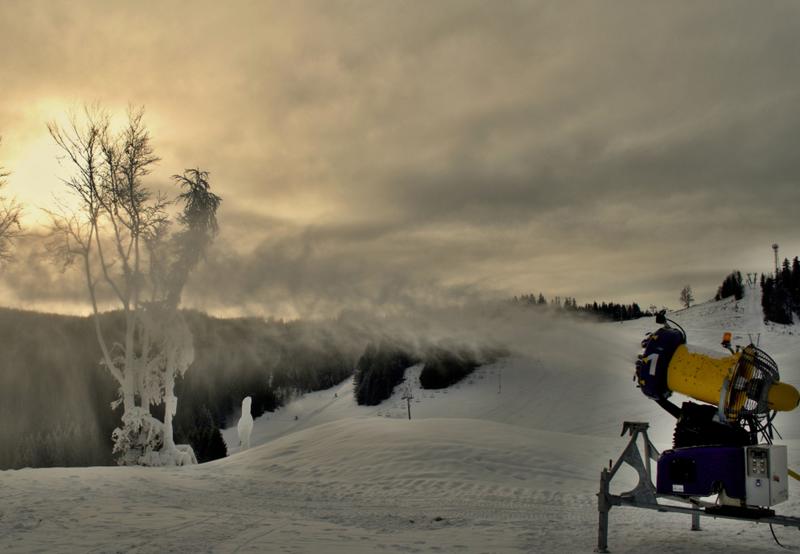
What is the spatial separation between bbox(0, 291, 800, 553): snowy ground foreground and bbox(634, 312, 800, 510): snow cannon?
1096 millimetres

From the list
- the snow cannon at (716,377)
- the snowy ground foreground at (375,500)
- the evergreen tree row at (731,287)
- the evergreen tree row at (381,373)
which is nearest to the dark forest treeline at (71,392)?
the evergreen tree row at (381,373)

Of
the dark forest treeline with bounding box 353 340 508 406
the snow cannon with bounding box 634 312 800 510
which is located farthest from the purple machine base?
the dark forest treeline with bounding box 353 340 508 406

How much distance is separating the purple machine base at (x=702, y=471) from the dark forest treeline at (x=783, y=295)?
4301 inches

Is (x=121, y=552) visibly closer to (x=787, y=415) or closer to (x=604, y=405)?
(x=787, y=415)

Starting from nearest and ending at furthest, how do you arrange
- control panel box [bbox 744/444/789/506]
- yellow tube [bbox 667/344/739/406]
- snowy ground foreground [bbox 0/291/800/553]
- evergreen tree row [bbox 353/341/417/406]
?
1. control panel box [bbox 744/444/789/506]
2. yellow tube [bbox 667/344/739/406]
3. snowy ground foreground [bbox 0/291/800/553]
4. evergreen tree row [bbox 353/341/417/406]

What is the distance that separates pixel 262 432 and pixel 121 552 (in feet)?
313

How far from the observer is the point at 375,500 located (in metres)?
14.5

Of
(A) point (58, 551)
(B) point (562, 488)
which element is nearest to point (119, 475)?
(A) point (58, 551)

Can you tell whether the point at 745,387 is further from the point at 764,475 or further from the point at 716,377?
the point at 764,475

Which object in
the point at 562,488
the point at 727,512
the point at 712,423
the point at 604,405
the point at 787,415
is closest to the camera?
the point at 727,512

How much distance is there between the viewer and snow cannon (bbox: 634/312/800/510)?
8258 millimetres

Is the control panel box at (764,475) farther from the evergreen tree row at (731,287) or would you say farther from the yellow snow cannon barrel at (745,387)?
the evergreen tree row at (731,287)

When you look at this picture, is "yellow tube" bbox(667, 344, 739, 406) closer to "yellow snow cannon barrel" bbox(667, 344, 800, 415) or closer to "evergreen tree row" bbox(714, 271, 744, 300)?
"yellow snow cannon barrel" bbox(667, 344, 800, 415)

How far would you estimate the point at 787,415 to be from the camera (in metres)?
44.9
